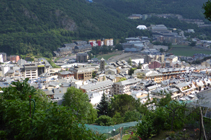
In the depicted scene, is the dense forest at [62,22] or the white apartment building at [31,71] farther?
the dense forest at [62,22]

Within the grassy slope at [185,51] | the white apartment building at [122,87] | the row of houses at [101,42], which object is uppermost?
the row of houses at [101,42]

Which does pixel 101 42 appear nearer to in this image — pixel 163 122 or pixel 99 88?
pixel 99 88

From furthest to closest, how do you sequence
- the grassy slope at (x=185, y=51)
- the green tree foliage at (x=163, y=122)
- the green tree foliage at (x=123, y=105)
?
the grassy slope at (x=185, y=51) < the green tree foliage at (x=123, y=105) < the green tree foliage at (x=163, y=122)

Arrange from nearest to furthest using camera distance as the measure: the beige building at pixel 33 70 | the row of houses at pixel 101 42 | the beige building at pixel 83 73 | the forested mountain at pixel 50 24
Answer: the beige building at pixel 83 73
the beige building at pixel 33 70
the forested mountain at pixel 50 24
the row of houses at pixel 101 42

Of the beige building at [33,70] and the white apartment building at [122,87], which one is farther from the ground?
the beige building at [33,70]

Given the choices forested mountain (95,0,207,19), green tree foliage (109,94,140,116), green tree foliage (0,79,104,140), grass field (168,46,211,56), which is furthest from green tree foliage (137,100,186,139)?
forested mountain (95,0,207,19)

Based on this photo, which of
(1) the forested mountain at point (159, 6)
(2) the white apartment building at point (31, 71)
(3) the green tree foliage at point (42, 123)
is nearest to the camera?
(3) the green tree foliage at point (42, 123)

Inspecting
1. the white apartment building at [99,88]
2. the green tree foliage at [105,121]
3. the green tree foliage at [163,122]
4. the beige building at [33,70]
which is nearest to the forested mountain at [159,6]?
the beige building at [33,70]

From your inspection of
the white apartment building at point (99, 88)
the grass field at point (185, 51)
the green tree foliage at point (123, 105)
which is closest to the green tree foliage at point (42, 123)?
the green tree foliage at point (123, 105)

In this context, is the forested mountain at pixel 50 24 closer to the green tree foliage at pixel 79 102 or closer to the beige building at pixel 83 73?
the beige building at pixel 83 73

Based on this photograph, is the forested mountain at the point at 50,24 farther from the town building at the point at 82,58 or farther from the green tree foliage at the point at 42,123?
the green tree foliage at the point at 42,123
